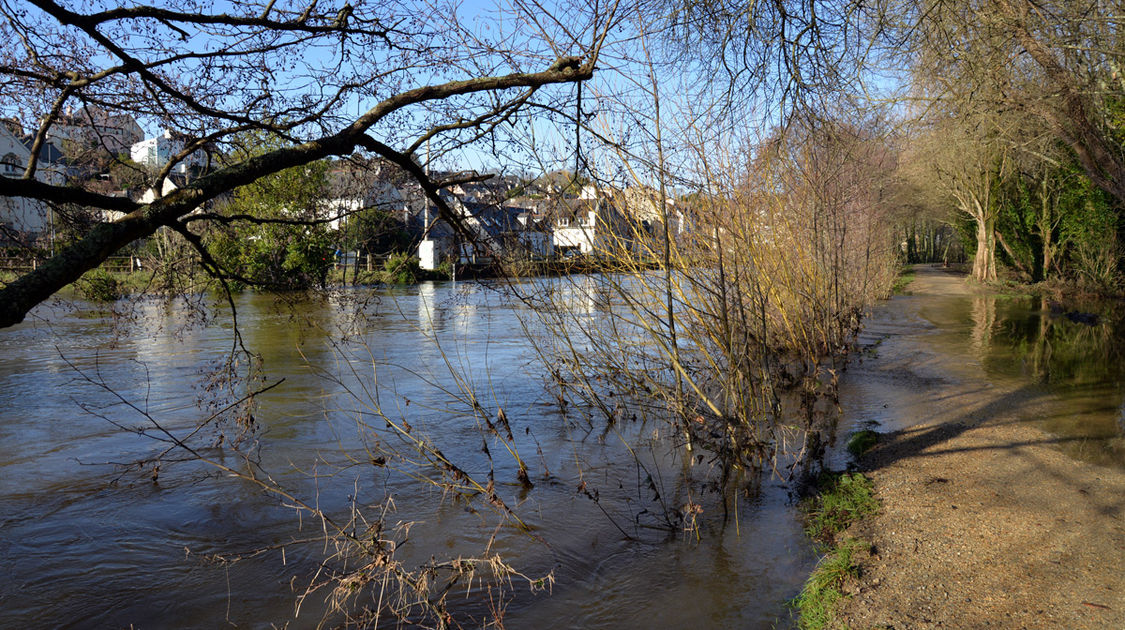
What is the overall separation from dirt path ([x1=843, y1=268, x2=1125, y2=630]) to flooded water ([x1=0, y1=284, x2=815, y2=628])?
0.75 metres

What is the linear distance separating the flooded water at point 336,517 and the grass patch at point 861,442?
1375 mm

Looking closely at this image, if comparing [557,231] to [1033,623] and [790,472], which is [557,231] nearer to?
[790,472]

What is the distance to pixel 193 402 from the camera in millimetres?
11078

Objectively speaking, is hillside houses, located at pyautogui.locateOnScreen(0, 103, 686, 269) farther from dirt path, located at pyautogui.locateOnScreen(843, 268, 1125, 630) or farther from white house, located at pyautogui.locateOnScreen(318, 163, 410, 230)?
dirt path, located at pyautogui.locateOnScreen(843, 268, 1125, 630)

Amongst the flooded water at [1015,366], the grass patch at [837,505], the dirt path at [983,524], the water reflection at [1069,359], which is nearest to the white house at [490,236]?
the grass patch at [837,505]

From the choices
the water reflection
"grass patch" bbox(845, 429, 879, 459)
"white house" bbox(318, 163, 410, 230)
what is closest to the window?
"white house" bbox(318, 163, 410, 230)

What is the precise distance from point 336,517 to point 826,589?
426cm

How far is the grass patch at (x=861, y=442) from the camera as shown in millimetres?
7766

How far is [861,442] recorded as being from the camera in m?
7.93

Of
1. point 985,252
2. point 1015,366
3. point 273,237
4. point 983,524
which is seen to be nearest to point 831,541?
point 983,524

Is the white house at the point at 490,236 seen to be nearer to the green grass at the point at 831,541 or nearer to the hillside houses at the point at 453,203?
the hillside houses at the point at 453,203

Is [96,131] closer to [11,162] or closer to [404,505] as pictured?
[11,162]

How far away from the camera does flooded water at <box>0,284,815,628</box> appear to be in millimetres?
5242

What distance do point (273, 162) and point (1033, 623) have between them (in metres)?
4.75
